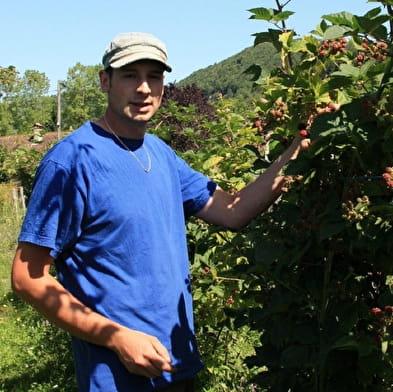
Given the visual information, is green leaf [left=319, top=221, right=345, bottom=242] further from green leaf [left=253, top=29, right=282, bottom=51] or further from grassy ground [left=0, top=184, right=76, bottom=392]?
grassy ground [left=0, top=184, right=76, bottom=392]

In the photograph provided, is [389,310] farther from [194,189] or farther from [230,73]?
[230,73]

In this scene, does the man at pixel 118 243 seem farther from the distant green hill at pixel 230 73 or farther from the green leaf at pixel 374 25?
the distant green hill at pixel 230 73

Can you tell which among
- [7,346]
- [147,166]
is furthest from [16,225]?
[147,166]

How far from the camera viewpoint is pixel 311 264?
1737 mm

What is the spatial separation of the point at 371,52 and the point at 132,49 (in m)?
0.75

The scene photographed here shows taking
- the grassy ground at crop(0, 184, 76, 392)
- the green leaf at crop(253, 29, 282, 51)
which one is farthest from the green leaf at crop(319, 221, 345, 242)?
the grassy ground at crop(0, 184, 76, 392)

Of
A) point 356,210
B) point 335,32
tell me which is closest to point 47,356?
point 356,210

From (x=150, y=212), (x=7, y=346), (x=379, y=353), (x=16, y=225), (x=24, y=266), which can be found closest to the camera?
(x=379, y=353)

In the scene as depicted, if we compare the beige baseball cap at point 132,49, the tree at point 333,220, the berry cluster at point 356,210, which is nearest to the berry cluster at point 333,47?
the tree at point 333,220

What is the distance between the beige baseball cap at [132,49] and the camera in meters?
2.00

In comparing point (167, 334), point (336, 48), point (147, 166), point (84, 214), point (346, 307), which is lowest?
point (167, 334)

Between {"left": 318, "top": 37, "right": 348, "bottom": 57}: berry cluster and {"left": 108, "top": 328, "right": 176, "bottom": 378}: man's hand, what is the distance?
0.99 m

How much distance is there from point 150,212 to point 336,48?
776 millimetres

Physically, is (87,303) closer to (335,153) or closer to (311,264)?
(311,264)
